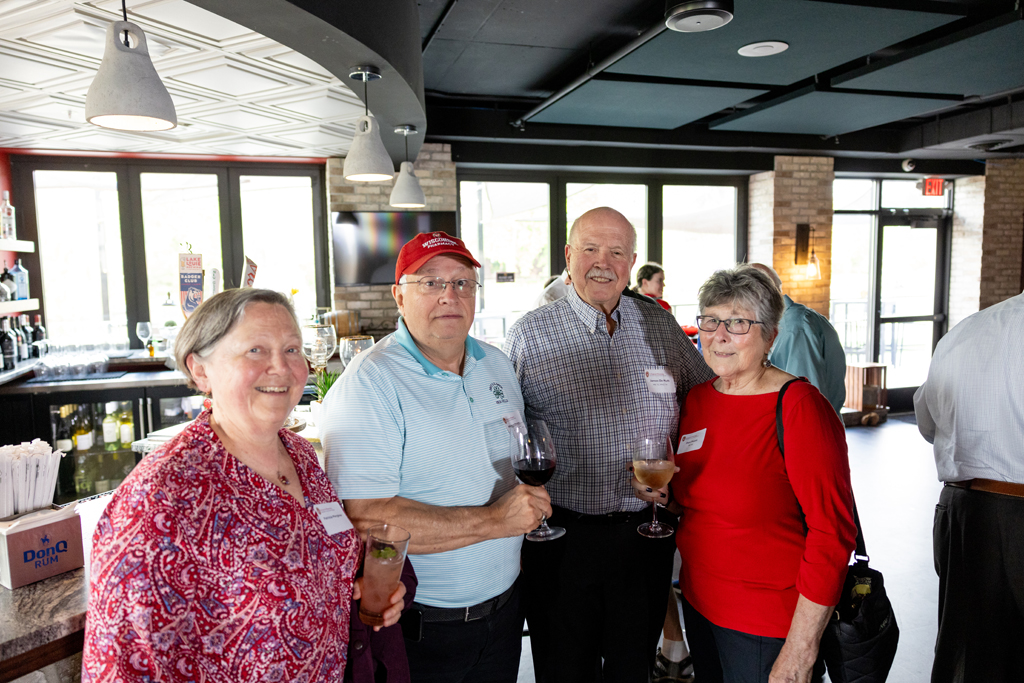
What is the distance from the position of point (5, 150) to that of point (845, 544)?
7117mm

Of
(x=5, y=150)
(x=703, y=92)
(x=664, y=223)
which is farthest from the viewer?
(x=664, y=223)

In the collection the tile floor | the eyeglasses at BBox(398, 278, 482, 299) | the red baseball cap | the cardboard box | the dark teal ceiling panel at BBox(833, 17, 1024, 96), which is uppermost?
the dark teal ceiling panel at BBox(833, 17, 1024, 96)

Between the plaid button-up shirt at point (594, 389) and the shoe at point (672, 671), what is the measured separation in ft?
3.84

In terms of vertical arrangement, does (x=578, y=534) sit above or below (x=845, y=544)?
below

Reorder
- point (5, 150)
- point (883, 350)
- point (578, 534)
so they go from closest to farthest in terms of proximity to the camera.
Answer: point (578, 534), point (5, 150), point (883, 350)

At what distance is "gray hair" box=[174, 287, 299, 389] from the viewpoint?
1.15 m

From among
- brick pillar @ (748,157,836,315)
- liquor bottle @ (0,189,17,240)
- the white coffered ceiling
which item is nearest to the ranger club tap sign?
the white coffered ceiling

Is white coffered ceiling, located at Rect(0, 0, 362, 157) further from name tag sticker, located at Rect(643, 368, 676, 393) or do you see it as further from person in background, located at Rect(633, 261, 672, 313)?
person in background, located at Rect(633, 261, 672, 313)

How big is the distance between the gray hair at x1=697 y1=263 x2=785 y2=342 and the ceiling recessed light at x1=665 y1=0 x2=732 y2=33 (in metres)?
1.69

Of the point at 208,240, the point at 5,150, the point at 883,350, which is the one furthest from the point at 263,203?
the point at 883,350

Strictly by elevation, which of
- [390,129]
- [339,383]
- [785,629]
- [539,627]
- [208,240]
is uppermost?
[390,129]

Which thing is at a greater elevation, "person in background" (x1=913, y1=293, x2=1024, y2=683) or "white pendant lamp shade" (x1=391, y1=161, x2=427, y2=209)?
"white pendant lamp shade" (x1=391, y1=161, x2=427, y2=209)

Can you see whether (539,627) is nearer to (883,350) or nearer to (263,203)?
(263,203)

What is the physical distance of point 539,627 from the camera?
1.97 metres
